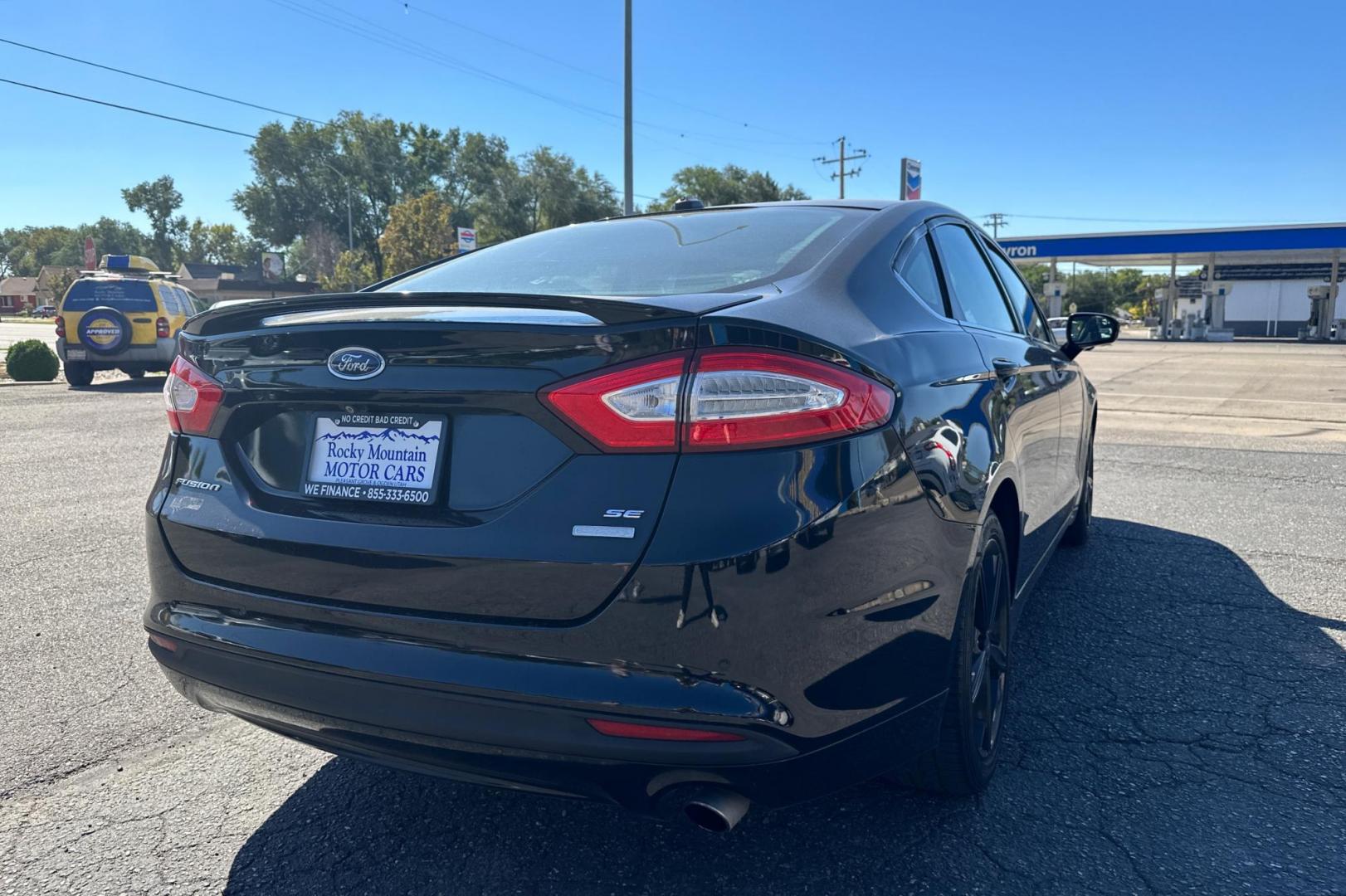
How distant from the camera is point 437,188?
76.1m

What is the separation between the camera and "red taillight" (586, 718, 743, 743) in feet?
5.64

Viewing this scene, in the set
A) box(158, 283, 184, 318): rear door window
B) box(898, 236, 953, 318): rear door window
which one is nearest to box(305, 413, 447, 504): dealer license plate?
box(898, 236, 953, 318): rear door window

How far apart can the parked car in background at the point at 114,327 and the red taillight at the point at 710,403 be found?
15291 mm

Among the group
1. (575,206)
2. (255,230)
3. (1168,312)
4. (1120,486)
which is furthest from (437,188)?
(1120,486)

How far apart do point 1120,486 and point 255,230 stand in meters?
84.3

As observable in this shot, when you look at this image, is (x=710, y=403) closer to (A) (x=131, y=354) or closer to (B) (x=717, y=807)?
(B) (x=717, y=807)

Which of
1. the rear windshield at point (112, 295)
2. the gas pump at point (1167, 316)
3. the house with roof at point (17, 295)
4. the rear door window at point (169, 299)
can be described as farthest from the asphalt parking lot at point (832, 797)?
Result: the house with roof at point (17, 295)

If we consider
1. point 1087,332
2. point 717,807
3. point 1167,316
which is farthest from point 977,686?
point 1167,316

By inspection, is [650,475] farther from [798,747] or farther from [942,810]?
[942,810]

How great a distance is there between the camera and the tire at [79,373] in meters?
14.9

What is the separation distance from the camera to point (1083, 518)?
506 centimetres

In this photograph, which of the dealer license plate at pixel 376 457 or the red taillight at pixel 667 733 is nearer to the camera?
the red taillight at pixel 667 733

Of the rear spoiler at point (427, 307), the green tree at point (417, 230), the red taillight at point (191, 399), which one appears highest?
the green tree at point (417, 230)

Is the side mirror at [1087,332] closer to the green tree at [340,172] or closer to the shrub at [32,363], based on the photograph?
the shrub at [32,363]
